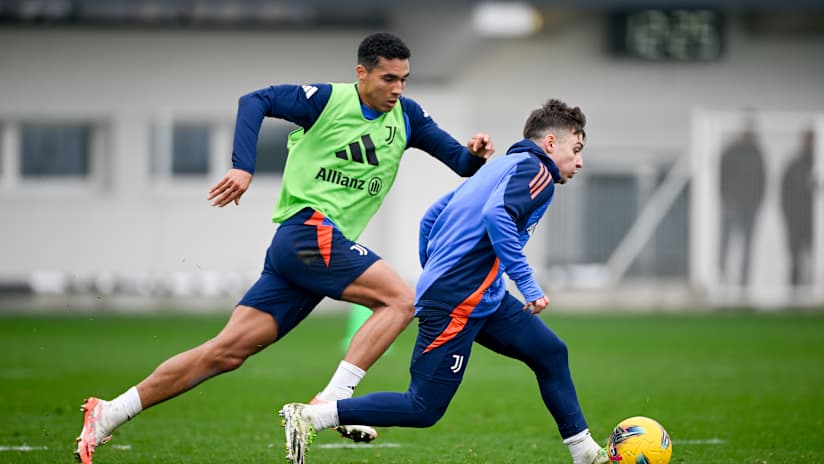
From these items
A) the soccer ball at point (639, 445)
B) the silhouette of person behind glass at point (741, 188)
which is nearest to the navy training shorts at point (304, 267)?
the soccer ball at point (639, 445)

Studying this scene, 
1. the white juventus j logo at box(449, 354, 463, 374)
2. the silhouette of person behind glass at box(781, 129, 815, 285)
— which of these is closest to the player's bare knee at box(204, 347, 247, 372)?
the white juventus j logo at box(449, 354, 463, 374)

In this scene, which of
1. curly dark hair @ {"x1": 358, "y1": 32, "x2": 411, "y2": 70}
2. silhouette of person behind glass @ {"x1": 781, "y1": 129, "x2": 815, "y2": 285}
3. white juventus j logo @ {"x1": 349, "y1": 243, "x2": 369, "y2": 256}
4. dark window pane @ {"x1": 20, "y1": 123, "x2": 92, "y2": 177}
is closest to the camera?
white juventus j logo @ {"x1": 349, "y1": 243, "x2": 369, "y2": 256}

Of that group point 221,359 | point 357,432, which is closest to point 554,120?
point 357,432

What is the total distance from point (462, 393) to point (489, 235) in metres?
4.89

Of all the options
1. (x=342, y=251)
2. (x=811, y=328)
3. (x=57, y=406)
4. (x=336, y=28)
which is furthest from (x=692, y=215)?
(x=342, y=251)

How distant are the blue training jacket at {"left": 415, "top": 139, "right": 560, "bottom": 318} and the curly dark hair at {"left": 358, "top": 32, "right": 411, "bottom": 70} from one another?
93 cm

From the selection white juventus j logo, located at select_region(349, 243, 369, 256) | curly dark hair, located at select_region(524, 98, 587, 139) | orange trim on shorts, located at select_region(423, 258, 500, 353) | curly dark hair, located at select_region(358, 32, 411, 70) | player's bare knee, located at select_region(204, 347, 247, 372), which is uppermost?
curly dark hair, located at select_region(358, 32, 411, 70)

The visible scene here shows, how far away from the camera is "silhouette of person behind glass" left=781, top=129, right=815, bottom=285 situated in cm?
2078

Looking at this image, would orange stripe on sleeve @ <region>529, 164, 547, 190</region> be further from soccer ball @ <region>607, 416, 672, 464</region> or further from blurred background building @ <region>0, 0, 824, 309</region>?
blurred background building @ <region>0, 0, 824, 309</region>

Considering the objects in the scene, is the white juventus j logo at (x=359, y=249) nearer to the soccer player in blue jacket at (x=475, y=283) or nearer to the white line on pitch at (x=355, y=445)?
the soccer player in blue jacket at (x=475, y=283)

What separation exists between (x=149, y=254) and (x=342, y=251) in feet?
53.3

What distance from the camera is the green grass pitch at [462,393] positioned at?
24.6ft

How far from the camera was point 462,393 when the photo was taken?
10.8 m

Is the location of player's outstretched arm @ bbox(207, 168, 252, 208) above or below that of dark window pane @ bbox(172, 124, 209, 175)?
above
